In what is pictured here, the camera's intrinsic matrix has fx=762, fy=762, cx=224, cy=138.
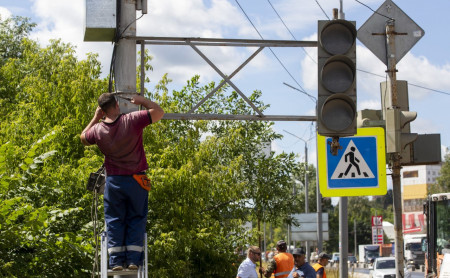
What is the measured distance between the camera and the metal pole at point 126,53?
7.66 m

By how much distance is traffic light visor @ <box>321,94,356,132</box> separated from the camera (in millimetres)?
8469

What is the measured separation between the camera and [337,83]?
8.48 meters

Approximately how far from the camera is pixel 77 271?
11891 millimetres

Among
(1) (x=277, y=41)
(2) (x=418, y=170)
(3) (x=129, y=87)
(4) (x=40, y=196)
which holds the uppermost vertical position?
(2) (x=418, y=170)

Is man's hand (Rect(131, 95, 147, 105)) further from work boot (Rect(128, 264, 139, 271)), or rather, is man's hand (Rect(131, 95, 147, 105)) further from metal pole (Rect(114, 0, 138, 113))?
work boot (Rect(128, 264, 139, 271))

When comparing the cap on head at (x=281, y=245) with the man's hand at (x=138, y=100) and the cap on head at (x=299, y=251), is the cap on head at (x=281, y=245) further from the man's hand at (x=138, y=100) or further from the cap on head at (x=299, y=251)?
the man's hand at (x=138, y=100)

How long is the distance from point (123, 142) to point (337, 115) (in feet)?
9.53

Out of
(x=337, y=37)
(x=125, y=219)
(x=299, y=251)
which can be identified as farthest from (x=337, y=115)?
(x=299, y=251)

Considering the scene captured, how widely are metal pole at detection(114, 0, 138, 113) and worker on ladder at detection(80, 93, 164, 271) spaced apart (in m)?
1.00

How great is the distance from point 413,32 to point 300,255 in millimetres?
3796

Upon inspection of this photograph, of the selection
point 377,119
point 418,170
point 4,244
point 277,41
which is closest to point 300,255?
point 377,119

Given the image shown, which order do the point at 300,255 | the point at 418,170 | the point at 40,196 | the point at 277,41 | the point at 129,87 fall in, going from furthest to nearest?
the point at 418,170 → the point at 40,196 → the point at 300,255 → the point at 277,41 → the point at 129,87

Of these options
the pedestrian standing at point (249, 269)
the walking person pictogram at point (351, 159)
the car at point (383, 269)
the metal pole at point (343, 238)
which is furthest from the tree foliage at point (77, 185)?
the car at point (383, 269)

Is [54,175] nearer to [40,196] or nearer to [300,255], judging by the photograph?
[40,196]
